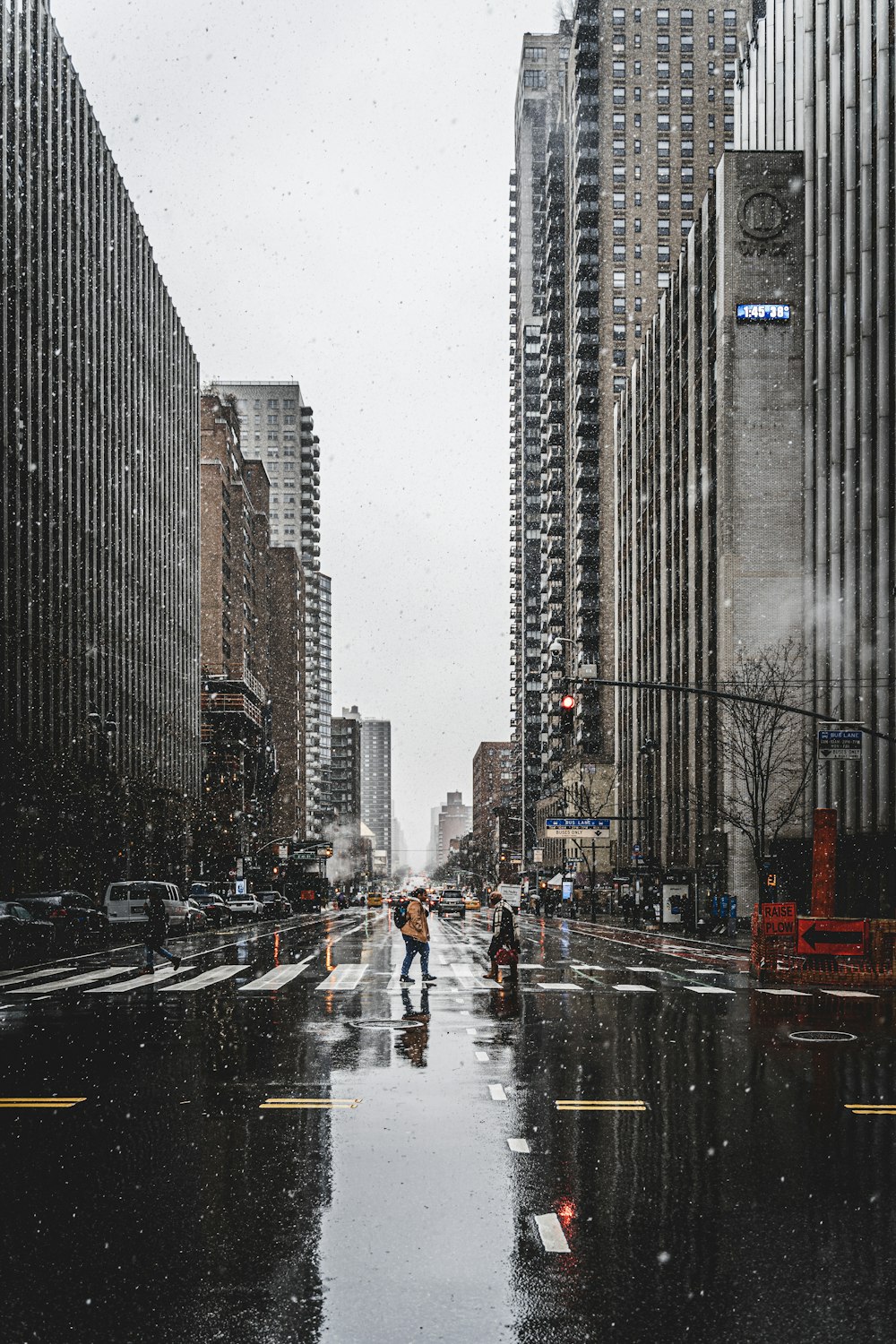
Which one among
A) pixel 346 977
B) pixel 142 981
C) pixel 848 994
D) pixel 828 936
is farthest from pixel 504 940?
pixel 142 981

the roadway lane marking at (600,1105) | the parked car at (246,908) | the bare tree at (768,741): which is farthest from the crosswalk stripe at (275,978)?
the parked car at (246,908)

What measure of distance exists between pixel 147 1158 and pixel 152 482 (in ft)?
296

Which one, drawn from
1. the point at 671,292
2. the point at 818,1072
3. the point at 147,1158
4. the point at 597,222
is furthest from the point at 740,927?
the point at 597,222

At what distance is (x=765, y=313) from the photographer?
60.8m

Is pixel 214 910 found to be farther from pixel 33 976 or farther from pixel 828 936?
pixel 828 936

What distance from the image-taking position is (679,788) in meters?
73.5

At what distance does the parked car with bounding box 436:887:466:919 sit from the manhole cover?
67.7 m

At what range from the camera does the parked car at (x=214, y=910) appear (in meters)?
56.2

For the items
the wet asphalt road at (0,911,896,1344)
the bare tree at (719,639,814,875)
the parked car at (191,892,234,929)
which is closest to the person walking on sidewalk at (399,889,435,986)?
the wet asphalt road at (0,911,896,1344)

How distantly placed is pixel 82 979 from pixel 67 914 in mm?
13577

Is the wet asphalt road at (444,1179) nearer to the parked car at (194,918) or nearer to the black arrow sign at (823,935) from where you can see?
the black arrow sign at (823,935)

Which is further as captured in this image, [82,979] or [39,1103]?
[82,979]

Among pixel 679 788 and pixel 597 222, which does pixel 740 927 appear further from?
pixel 597 222

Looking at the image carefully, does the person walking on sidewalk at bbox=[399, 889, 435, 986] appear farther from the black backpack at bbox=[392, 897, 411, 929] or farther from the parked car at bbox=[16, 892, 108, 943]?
the parked car at bbox=[16, 892, 108, 943]
